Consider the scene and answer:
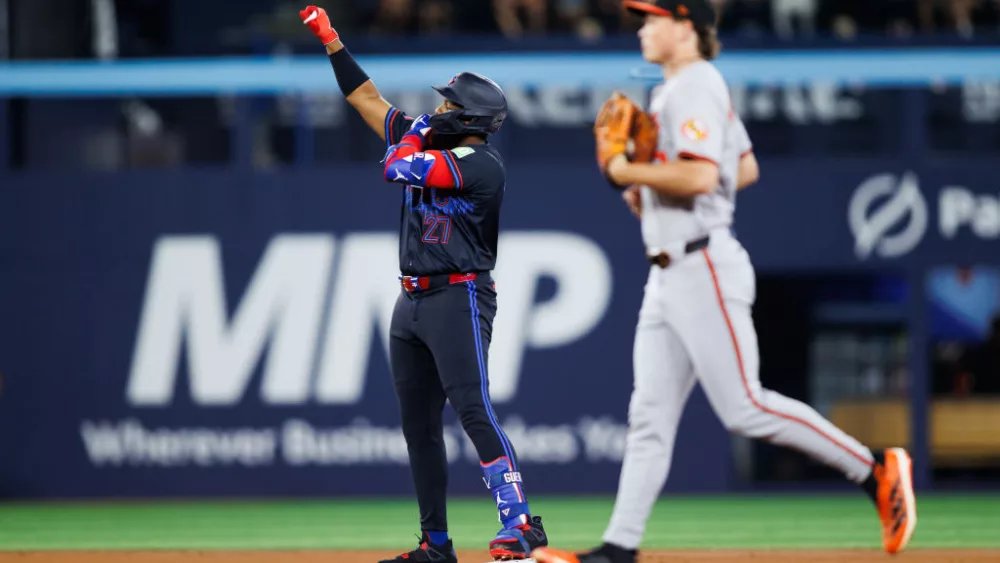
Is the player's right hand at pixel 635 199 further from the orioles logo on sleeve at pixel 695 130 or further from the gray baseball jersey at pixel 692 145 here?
the orioles logo on sleeve at pixel 695 130

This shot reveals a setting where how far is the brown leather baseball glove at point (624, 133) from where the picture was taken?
193 inches

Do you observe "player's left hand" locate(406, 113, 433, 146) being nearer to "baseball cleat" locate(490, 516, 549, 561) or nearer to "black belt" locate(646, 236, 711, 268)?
"black belt" locate(646, 236, 711, 268)

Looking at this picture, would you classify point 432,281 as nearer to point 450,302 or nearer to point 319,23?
point 450,302

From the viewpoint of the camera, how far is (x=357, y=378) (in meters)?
10.5

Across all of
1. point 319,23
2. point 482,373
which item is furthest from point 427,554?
point 319,23

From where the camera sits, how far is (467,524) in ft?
28.9

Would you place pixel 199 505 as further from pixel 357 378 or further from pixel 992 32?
→ pixel 992 32

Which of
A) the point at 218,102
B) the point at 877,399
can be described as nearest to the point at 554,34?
the point at 218,102

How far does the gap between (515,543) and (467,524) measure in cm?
344

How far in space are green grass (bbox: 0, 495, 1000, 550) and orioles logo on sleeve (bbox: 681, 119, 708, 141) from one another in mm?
3057

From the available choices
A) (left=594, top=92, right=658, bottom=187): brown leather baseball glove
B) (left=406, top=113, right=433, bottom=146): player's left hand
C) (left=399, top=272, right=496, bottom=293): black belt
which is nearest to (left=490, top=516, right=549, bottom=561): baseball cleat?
(left=399, top=272, right=496, bottom=293): black belt

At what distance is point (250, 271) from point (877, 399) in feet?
18.3

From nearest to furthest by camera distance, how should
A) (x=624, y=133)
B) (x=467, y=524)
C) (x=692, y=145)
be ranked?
(x=692, y=145) → (x=624, y=133) → (x=467, y=524)

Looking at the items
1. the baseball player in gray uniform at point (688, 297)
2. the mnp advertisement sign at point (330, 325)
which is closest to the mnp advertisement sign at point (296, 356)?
the mnp advertisement sign at point (330, 325)
